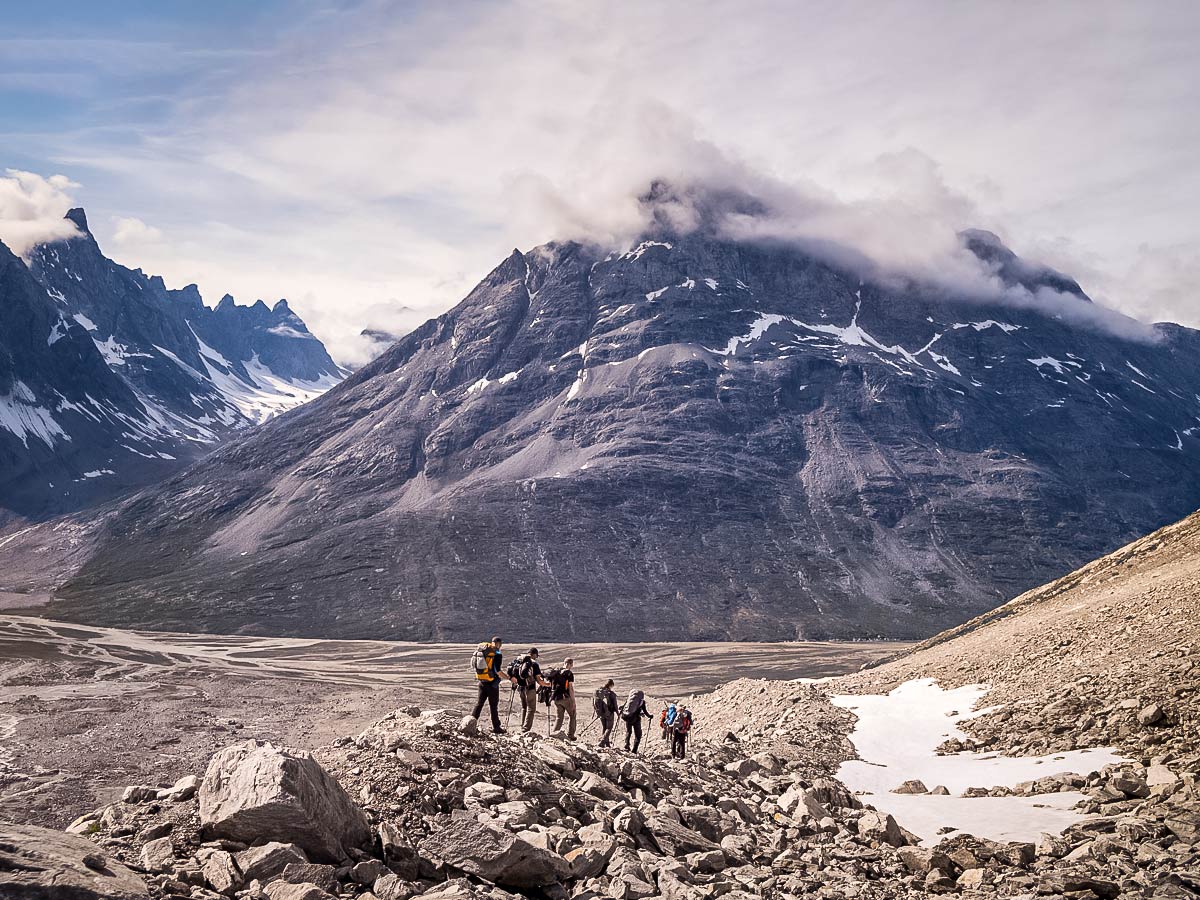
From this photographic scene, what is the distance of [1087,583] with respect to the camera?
1962 inches

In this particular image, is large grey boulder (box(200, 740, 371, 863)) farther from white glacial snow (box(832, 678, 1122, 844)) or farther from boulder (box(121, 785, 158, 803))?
white glacial snow (box(832, 678, 1122, 844))

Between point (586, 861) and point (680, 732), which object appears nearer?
point (586, 861)

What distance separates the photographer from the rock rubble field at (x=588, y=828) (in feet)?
39.3

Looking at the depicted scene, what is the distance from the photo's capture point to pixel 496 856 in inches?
516

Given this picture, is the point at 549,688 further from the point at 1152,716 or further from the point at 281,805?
the point at 1152,716

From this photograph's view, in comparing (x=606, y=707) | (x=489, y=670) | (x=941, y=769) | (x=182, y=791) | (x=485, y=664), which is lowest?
(x=941, y=769)

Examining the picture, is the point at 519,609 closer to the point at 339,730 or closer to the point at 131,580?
the point at 131,580

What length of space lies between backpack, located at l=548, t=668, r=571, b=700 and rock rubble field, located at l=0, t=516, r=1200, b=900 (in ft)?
14.4

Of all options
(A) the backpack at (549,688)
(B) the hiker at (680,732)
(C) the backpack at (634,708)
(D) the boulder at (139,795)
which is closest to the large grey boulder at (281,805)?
(D) the boulder at (139,795)

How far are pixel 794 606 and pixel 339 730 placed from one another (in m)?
130

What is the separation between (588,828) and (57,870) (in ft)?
27.1

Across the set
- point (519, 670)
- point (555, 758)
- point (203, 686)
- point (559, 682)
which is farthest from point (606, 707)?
point (203, 686)

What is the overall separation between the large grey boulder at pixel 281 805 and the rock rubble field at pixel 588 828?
3cm

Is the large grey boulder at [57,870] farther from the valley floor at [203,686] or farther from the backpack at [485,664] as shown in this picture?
the valley floor at [203,686]
